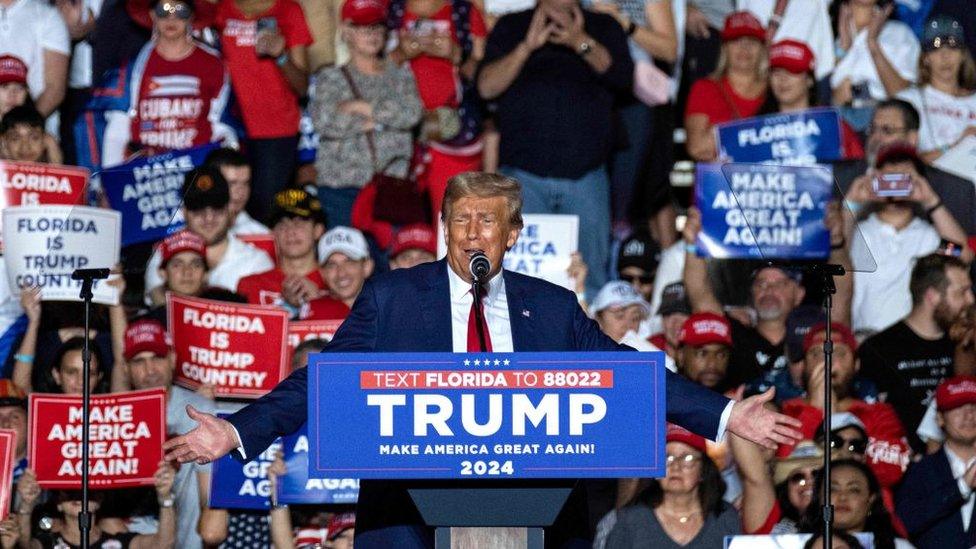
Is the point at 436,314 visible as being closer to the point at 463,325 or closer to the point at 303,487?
the point at 463,325

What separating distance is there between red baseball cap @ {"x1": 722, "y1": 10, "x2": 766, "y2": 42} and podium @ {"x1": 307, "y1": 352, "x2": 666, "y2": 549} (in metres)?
5.38

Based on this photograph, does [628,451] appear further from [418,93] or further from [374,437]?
[418,93]

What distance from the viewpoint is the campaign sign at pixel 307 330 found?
24.9ft

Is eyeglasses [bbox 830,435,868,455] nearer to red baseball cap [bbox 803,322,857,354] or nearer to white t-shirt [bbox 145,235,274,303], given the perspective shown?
red baseball cap [bbox 803,322,857,354]

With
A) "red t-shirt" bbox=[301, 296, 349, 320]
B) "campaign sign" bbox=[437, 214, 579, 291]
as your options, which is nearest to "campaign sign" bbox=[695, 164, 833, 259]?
"campaign sign" bbox=[437, 214, 579, 291]

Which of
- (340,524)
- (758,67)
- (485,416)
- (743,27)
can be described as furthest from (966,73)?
(485,416)

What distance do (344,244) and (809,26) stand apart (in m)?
2.99

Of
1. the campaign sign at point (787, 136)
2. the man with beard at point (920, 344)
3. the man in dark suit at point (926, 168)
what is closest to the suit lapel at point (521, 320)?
the man with beard at point (920, 344)

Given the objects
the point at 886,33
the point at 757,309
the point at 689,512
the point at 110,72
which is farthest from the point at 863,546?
the point at 110,72

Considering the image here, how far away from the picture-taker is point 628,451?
394cm

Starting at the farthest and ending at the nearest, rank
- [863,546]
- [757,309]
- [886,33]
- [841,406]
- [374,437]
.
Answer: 1. [886,33]
2. [757,309]
3. [841,406]
4. [863,546]
5. [374,437]

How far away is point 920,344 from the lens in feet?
26.5

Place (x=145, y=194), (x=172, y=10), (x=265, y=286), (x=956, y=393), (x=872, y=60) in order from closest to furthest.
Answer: (x=956, y=393), (x=145, y=194), (x=265, y=286), (x=172, y=10), (x=872, y=60)

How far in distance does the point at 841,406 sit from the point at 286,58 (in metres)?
3.48
